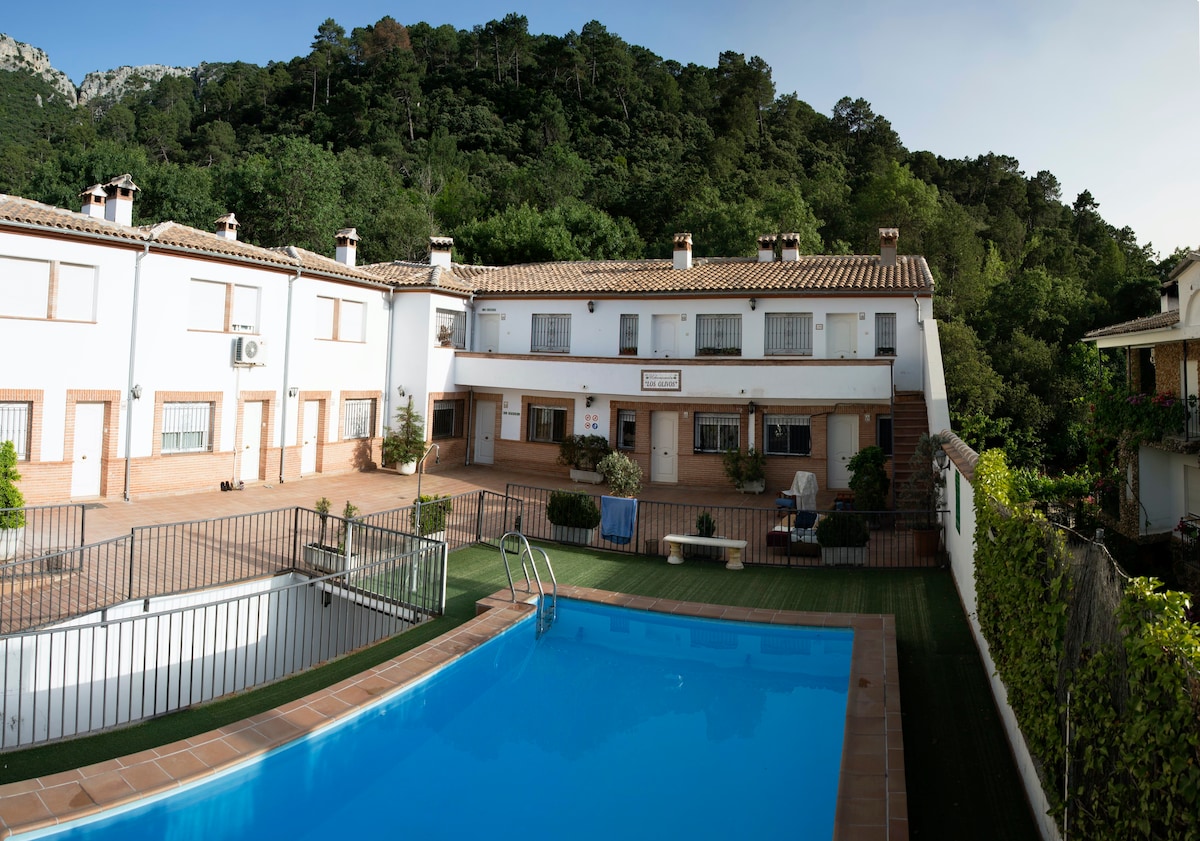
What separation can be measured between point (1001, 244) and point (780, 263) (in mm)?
40583

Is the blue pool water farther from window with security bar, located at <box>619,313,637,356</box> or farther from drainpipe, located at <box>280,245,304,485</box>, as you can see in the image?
window with security bar, located at <box>619,313,637,356</box>

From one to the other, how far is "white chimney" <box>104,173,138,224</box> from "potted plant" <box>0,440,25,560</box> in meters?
8.56

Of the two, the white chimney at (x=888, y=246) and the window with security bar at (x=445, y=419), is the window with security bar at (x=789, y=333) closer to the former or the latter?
the white chimney at (x=888, y=246)

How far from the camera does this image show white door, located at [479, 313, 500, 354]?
27.8 meters

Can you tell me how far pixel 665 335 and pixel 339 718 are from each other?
63.0 feet

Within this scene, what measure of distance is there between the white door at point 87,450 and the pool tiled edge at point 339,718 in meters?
13.2

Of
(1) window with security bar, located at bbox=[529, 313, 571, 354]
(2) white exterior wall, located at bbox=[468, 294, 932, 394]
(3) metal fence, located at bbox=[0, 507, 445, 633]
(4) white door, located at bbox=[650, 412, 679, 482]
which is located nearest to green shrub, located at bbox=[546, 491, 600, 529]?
(3) metal fence, located at bbox=[0, 507, 445, 633]

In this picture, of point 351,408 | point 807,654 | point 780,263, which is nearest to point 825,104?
point 780,263

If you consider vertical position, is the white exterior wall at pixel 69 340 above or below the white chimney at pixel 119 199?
below

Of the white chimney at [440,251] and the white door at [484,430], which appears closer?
the white door at [484,430]

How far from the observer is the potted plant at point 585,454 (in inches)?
953

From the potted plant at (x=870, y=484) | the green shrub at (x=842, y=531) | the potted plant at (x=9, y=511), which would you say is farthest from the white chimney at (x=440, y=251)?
the green shrub at (x=842, y=531)

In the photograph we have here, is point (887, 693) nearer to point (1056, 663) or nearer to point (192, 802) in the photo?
point (1056, 663)

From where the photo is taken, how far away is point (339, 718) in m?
7.75
